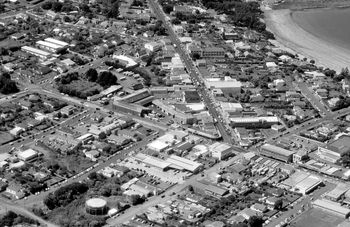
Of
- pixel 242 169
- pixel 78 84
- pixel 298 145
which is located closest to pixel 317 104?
pixel 298 145

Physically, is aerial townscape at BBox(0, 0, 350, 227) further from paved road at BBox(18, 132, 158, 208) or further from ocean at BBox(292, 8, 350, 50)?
ocean at BBox(292, 8, 350, 50)

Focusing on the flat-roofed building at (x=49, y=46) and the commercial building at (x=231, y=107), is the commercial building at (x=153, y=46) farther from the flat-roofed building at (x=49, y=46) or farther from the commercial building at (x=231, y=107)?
the commercial building at (x=231, y=107)

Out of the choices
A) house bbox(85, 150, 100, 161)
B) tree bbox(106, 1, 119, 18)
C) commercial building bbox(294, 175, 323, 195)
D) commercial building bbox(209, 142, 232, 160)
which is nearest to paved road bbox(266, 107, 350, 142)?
commercial building bbox(209, 142, 232, 160)

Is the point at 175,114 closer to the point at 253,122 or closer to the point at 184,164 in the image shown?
the point at 253,122

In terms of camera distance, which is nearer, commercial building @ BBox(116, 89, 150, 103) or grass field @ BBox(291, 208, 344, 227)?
grass field @ BBox(291, 208, 344, 227)

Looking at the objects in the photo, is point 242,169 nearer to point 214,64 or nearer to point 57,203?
point 57,203

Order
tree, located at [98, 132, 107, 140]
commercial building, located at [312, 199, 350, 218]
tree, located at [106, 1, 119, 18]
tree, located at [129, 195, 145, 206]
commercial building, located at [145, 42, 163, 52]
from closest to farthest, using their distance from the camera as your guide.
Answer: commercial building, located at [312, 199, 350, 218] < tree, located at [129, 195, 145, 206] < tree, located at [98, 132, 107, 140] < commercial building, located at [145, 42, 163, 52] < tree, located at [106, 1, 119, 18]

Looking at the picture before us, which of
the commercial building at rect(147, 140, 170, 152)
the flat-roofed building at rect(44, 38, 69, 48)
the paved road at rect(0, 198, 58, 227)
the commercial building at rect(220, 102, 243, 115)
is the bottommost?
the paved road at rect(0, 198, 58, 227)
